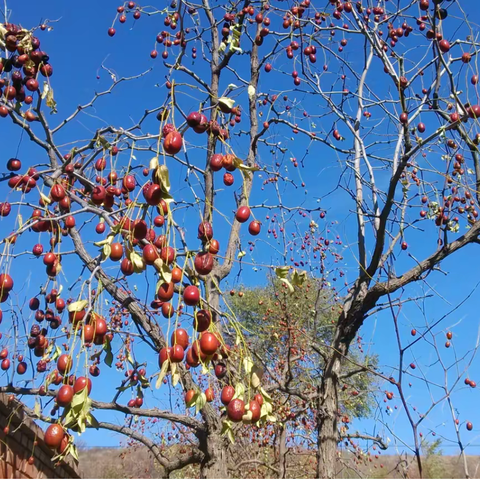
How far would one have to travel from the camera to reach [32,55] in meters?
3.40

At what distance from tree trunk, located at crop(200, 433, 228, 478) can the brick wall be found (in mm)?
1170

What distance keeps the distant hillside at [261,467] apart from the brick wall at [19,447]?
6.35 ft

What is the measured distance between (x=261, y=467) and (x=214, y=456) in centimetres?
657

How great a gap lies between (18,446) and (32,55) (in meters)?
2.76

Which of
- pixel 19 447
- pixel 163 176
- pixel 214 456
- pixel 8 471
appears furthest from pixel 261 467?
Answer: pixel 163 176

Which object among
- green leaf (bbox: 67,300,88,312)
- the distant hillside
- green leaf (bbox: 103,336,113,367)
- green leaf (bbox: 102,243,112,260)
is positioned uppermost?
green leaf (bbox: 102,243,112,260)

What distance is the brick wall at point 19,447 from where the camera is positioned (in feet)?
12.0

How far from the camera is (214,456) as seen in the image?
4.25 metres

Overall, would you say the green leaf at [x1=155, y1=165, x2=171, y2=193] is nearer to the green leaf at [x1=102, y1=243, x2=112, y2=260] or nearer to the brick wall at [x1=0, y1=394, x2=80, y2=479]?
the green leaf at [x1=102, y1=243, x2=112, y2=260]

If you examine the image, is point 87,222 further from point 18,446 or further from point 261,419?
point 261,419

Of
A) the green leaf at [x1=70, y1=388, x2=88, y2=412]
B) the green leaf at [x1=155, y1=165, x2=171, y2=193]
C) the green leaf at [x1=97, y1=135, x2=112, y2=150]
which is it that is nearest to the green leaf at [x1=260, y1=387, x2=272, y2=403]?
the green leaf at [x1=70, y1=388, x2=88, y2=412]

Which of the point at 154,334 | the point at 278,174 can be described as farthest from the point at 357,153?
the point at 154,334

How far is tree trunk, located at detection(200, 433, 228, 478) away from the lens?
423 cm

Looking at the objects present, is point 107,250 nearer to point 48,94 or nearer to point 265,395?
point 265,395
